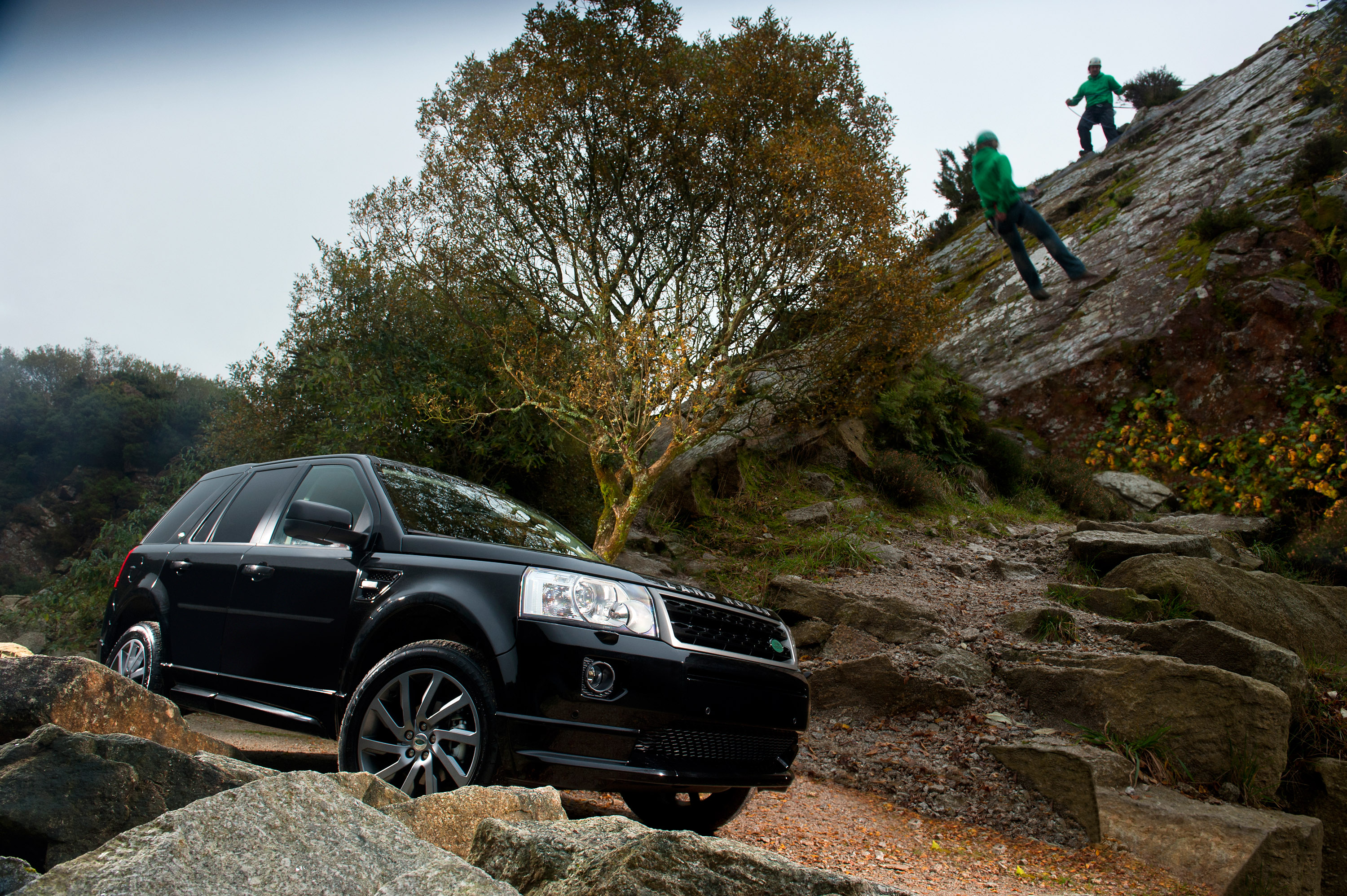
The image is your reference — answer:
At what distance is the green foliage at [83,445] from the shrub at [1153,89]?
3046 cm

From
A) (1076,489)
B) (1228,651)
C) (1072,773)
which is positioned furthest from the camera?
(1076,489)

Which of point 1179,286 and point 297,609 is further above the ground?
point 297,609

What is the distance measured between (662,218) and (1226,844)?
929 cm

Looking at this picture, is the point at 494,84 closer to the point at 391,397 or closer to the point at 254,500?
the point at 391,397

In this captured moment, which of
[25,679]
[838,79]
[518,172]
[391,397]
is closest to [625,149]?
[518,172]

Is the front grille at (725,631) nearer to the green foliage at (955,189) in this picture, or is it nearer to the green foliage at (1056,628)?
the green foliage at (1056,628)

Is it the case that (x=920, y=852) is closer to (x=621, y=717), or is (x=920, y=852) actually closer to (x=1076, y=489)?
(x=621, y=717)

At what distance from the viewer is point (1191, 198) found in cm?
1583

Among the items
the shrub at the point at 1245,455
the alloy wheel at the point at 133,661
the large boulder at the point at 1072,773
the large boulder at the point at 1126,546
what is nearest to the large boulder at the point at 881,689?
the large boulder at the point at 1072,773

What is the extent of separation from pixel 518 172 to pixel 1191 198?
1421 centimetres

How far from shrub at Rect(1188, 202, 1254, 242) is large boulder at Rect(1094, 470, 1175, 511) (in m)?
4.99

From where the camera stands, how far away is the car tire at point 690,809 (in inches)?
148

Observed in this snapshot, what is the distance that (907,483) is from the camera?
41.5 feet

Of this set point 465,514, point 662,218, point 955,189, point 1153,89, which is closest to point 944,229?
point 955,189
